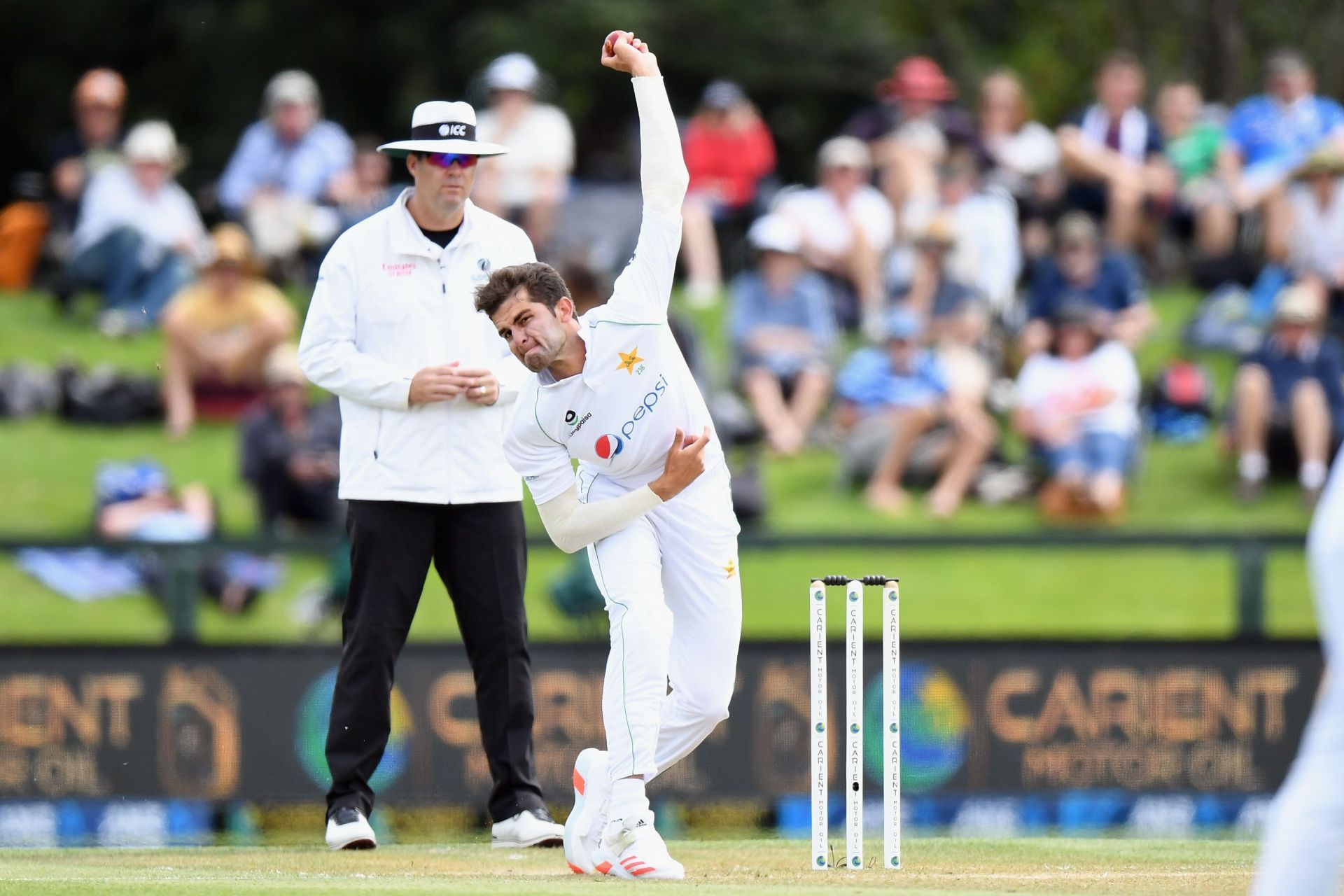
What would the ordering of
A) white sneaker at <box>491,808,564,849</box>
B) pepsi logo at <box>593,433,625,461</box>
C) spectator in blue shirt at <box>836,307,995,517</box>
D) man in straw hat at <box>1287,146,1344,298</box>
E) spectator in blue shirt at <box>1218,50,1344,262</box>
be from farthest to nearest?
spectator in blue shirt at <box>1218,50,1344,262</box> → man in straw hat at <box>1287,146,1344,298</box> → spectator in blue shirt at <box>836,307,995,517</box> → white sneaker at <box>491,808,564,849</box> → pepsi logo at <box>593,433,625,461</box>

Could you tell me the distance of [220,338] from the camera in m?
14.5

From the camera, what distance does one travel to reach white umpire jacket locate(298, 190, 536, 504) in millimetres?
7348

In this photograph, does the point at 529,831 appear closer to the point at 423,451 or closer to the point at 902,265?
the point at 423,451

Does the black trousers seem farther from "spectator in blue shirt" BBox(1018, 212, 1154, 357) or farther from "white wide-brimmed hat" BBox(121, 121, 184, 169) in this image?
"white wide-brimmed hat" BBox(121, 121, 184, 169)

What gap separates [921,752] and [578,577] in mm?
2565

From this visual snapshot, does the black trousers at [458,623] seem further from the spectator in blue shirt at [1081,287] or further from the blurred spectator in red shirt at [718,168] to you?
the blurred spectator in red shirt at [718,168]

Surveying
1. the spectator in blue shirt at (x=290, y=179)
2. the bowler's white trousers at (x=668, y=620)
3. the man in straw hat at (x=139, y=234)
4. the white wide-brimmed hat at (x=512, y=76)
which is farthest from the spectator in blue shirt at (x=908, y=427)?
the bowler's white trousers at (x=668, y=620)

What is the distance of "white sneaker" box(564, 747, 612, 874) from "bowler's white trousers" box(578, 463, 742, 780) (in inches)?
3.8

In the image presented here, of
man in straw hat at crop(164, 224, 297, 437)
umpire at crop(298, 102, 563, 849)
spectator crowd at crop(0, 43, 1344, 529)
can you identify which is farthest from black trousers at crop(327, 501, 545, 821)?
man in straw hat at crop(164, 224, 297, 437)

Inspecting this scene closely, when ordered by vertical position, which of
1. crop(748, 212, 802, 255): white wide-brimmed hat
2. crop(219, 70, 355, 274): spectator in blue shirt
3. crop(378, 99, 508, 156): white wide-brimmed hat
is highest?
crop(219, 70, 355, 274): spectator in blue shirt

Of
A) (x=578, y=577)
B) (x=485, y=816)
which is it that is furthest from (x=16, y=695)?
(x=578, y=577)

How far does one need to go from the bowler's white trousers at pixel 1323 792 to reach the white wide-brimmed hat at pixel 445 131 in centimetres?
374

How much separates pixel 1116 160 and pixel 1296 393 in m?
3.09

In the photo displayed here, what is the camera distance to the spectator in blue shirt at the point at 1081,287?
1451cm
